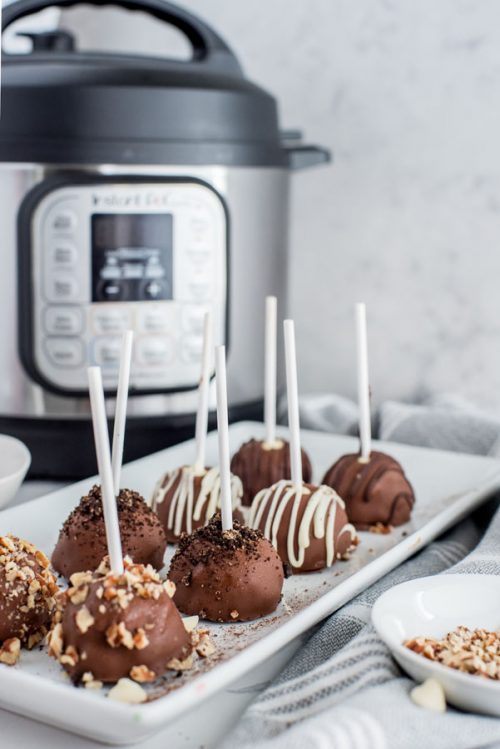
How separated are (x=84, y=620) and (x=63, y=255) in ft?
1.71

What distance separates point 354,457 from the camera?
3.52ft

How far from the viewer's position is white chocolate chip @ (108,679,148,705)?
2.13 ft

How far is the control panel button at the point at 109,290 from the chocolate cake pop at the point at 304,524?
0.96ft

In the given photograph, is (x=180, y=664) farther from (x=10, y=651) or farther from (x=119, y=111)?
(x=119, y=111)

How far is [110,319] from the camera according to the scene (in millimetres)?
1123

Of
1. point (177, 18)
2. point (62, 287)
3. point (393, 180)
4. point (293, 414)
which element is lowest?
point (293, 414)

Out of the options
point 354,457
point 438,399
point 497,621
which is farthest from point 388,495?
point 438,399

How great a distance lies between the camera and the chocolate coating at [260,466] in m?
1.08

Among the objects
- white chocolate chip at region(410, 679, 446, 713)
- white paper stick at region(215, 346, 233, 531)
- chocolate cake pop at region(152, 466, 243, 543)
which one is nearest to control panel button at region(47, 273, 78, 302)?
chocolate cake pop at region(152, 466, 243, 543)

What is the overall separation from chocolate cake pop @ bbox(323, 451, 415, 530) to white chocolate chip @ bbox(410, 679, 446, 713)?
0.38 meters

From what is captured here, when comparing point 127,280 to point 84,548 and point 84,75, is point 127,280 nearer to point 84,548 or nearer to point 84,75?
point 84,75

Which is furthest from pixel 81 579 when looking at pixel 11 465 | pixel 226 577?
pixel 11 465

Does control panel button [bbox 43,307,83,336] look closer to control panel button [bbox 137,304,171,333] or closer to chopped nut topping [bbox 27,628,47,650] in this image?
control panel button [bbox 137,304,171,333]

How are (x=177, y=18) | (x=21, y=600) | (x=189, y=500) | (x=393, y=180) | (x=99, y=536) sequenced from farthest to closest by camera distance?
(x=393, y=180) → (x=177, y=18) → (x=189, y=500) → (x=99, y=536) → (x=21, y=600)
